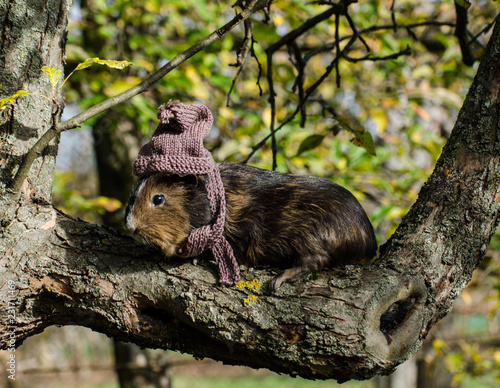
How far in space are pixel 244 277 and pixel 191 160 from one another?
56 cm

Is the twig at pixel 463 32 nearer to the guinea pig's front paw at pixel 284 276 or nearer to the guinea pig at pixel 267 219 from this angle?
the guinea pig at pixel 267 219

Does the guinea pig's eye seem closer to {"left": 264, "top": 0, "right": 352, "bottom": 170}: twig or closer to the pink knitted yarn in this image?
the pink knitted yarn

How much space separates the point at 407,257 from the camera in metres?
1.91

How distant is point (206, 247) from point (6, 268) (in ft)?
2.82

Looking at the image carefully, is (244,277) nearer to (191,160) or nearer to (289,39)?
(191,160)

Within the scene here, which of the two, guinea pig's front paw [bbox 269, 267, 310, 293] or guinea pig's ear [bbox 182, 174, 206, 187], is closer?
guinea pig's front paw [bbox 269, 267, 310, 293]

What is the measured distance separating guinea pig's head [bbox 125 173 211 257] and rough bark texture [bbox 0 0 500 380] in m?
0.10

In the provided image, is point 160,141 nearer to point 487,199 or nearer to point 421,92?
point 487,199

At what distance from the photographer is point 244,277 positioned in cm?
192

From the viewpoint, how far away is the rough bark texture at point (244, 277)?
5.69ft

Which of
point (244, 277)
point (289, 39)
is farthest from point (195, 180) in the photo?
point (289, 39)

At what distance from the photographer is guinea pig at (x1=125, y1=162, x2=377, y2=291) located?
210cm

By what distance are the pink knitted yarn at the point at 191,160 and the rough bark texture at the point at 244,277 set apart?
0.36ft

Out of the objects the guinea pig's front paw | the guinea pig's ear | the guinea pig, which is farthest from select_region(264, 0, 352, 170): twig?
the guinea pig's front paw
